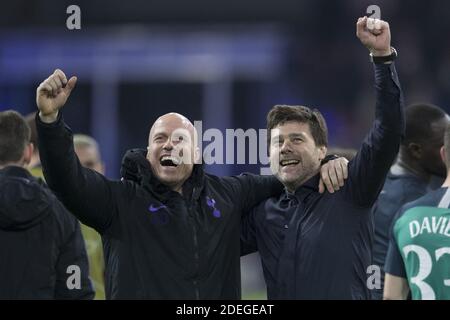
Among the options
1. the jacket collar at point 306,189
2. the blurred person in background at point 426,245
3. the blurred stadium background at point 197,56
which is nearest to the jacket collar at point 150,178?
the jacket collar at point 306,189

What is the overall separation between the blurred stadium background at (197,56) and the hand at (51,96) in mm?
12949

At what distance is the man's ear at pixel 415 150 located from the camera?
5875mm

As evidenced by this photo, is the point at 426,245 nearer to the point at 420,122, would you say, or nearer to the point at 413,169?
the point at 413,169

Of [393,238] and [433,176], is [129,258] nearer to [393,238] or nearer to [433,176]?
[393,238]

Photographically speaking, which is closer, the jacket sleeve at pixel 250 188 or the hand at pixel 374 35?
the hand at pixel 374 35

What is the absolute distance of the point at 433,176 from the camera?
5922 millimetres

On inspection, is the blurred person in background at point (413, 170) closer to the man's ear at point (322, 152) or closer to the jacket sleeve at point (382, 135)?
the man's ear at point (322, 152)

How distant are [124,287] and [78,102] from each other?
45.7ft

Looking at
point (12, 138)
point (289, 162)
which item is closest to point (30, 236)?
point (12, 138)

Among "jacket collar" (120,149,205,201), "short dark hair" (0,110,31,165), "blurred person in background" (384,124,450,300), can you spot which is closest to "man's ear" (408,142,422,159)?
"blurred person in background" (384,124,450,300)

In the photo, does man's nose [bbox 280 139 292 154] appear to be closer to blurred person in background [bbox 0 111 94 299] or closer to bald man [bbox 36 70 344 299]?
bald man [bbox 36 70 344 299]

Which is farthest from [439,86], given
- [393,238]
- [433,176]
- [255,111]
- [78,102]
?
[393,238]

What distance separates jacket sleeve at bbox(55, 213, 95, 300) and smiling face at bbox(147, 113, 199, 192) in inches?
35.2

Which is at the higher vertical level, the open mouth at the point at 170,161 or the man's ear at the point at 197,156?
the man's ear at the point at 197,156
